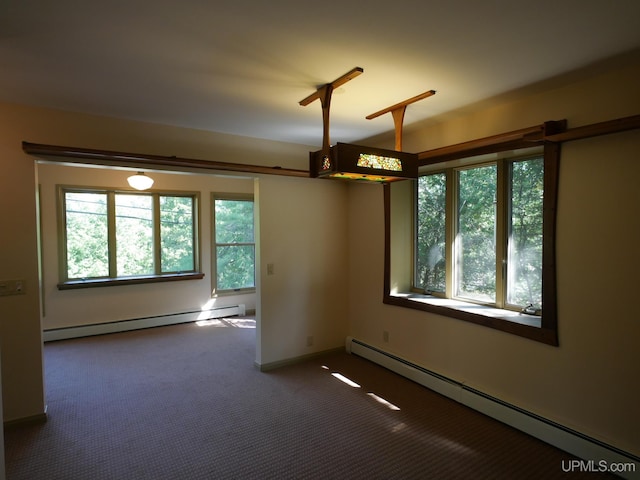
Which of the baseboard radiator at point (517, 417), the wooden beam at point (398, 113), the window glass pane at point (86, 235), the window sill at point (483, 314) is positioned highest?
the wooden beam at point (398, 113)

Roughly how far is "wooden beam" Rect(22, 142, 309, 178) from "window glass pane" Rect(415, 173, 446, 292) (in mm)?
1560

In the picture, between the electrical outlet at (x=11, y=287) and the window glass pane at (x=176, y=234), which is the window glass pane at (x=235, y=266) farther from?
the electrical outlet at (x=11, y=287)

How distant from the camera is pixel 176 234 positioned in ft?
20.1

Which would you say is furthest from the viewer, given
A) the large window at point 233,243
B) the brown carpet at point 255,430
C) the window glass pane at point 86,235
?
the large window at point 233,243

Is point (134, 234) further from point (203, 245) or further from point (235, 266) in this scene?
point (235, 266)

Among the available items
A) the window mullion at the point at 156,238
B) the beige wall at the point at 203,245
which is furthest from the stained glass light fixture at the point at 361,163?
the window mullion at the point at 156,238

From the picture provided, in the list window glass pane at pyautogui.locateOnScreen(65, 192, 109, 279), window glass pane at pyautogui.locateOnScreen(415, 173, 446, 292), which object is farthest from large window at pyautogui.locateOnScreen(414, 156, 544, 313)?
window glass pane at pyautogui.locateOnScreen(65, 192, 109, 279)

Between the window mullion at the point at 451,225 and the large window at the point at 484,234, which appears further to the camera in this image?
the window mullion at the point at 451,225

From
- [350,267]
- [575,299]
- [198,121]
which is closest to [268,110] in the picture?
[198,121]

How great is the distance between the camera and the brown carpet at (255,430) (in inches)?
94.7

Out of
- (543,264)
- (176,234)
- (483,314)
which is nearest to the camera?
(543,264)

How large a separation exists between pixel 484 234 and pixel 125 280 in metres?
5.07

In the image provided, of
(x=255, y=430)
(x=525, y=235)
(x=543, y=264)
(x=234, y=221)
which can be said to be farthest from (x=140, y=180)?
(x=543, y=264)

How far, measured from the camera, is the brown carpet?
2406 mm
